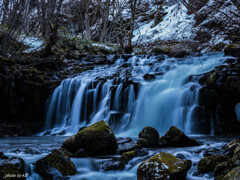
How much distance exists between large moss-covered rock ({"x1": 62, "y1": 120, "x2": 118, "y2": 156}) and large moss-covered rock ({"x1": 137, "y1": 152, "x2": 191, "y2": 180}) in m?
1.61

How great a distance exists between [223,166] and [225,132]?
515cm

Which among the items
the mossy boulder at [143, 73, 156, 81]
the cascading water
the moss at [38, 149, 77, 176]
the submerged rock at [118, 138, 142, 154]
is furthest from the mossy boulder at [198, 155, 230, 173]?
the mossy boulder at [143, 73, 156, 81]

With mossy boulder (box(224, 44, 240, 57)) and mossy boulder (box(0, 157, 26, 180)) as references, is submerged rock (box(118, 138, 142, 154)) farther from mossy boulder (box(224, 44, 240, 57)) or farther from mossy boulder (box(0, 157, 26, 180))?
mossy boulder (box(224, 44, 240, 57))

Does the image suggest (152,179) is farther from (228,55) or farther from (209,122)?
(228,55)

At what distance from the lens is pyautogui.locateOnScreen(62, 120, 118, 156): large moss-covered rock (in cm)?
530

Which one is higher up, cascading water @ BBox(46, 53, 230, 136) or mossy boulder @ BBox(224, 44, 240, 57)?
mossy boulder @ BBox(224, 44, 240, 57)

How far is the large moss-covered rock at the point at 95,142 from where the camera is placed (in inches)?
209

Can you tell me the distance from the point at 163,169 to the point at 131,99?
23.5ft

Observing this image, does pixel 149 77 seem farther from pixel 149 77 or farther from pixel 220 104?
pixel 220 104

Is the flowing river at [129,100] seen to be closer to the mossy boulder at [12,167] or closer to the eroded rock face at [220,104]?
the eroded rock face at [220,104]

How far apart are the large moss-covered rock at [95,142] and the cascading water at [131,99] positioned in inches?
144

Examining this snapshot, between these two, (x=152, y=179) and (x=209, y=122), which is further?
(x=209, y=122)

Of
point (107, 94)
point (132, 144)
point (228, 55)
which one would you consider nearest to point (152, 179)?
point (132, 144)

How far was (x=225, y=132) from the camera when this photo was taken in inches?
340
